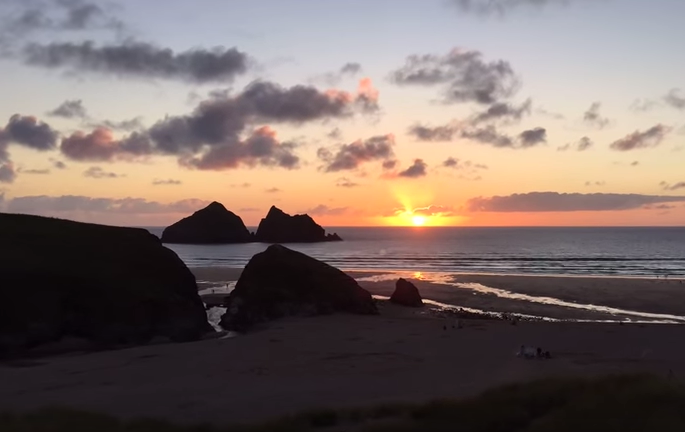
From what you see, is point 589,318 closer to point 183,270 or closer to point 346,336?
point 346,336

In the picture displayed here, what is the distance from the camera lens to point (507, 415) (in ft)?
52.4

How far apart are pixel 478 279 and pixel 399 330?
3988 centimetres

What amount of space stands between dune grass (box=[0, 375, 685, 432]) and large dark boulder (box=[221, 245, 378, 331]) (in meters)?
24.7

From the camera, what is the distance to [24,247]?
129ft

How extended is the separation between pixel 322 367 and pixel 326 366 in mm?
257

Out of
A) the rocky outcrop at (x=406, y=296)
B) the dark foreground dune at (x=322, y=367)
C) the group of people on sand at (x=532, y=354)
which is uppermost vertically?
the rocky outcrop at (x=406, y=296)

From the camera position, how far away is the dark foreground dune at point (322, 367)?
21.3m

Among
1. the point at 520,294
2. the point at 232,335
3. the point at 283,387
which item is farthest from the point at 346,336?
the point at 520,294

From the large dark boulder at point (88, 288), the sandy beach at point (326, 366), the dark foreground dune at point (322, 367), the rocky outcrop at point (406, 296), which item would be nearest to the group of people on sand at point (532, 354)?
the sandy beach at point (326, 366)

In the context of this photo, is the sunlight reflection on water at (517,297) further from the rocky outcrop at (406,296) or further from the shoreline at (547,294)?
the rocky outcrop at (406,296)

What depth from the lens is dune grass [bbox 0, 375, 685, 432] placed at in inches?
578

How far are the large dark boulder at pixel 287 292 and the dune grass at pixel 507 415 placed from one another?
24680mm

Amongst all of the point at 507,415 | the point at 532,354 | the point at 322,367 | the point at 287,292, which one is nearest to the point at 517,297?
the point at 287,292

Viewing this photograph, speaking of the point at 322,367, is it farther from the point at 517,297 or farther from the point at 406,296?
the point at 517,297
